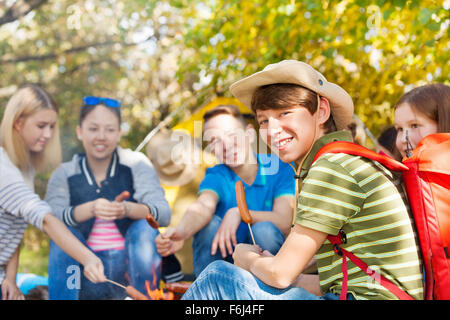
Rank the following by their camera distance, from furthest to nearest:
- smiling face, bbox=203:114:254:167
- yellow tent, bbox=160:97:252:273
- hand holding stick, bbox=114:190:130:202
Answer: yellow tent, bbox=160:97:252:273 < hand holding stick, bbox=114:190:130:202 < smiling face, bbox=203:114:254:167

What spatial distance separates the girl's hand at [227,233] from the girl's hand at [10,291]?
4.38 ft

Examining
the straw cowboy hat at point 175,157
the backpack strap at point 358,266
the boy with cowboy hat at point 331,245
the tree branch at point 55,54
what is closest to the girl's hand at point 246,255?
the boy with cowboy hat at point 331,245

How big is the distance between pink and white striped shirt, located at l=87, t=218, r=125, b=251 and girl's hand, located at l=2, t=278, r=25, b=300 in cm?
56

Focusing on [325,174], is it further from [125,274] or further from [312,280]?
[125,274]

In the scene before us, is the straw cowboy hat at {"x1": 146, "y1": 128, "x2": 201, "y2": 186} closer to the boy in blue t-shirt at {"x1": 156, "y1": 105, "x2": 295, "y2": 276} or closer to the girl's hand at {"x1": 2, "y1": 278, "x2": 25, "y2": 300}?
the boy in blue t-shirt at {"x1": 156, "y1": 105, "x2": 295, "y2": 276}

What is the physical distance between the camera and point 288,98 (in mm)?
1737

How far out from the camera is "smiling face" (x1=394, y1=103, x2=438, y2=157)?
2.19 meters

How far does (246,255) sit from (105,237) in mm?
1433

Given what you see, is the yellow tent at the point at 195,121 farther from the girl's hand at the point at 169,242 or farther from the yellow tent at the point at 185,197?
the girl's hand at the point at 169,242

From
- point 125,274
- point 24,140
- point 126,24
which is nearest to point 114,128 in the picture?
point 24,140

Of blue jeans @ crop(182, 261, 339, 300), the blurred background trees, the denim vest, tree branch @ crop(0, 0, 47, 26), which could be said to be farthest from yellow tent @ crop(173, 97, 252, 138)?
tree branch @ crop(0, 0, 47, 26)

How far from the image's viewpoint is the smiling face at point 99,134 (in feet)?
9.65

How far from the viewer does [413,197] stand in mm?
1421

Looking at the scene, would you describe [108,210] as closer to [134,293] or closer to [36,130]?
[134,293]
